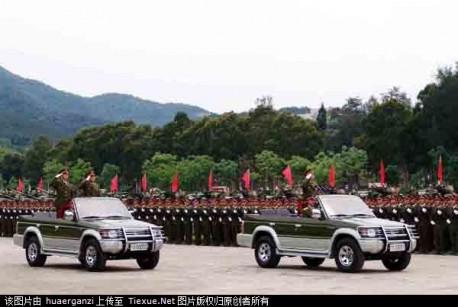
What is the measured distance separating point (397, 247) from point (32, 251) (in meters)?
8.39

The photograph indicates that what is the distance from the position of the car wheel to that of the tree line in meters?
51.1

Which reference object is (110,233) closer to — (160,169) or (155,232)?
(155,232)

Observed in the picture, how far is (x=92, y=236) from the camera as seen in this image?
19.3 meters

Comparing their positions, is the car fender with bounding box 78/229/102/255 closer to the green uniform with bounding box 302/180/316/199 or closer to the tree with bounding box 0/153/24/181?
the green uniform with bounding box 302/180/316/199

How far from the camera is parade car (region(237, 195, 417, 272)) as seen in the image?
18188mm

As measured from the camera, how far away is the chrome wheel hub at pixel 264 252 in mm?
20234

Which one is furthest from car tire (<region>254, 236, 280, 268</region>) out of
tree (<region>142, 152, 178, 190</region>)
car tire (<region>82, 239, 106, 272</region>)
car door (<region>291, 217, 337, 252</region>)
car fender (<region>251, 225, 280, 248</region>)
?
tree (<region>142, 152, 178, 190</region>)

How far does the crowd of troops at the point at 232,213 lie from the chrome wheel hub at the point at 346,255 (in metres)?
2.15

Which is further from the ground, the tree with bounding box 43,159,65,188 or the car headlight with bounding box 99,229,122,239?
the tree with bounding box 43,159,65,188

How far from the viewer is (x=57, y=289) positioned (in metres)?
15.5

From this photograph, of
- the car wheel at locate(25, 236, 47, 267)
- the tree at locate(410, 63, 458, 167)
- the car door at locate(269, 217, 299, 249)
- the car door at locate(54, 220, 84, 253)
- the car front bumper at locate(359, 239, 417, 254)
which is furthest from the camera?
the tree at locate(410, 63, 458, 167)

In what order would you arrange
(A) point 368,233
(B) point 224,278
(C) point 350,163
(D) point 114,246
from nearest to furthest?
(B) point 224,278 < (A) point 368,233 < (D) point 114,246 < (C) point 350,163

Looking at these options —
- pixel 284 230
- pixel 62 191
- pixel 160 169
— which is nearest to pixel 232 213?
pixel 62 191

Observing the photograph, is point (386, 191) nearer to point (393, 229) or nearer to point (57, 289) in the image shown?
point (393, 229)
